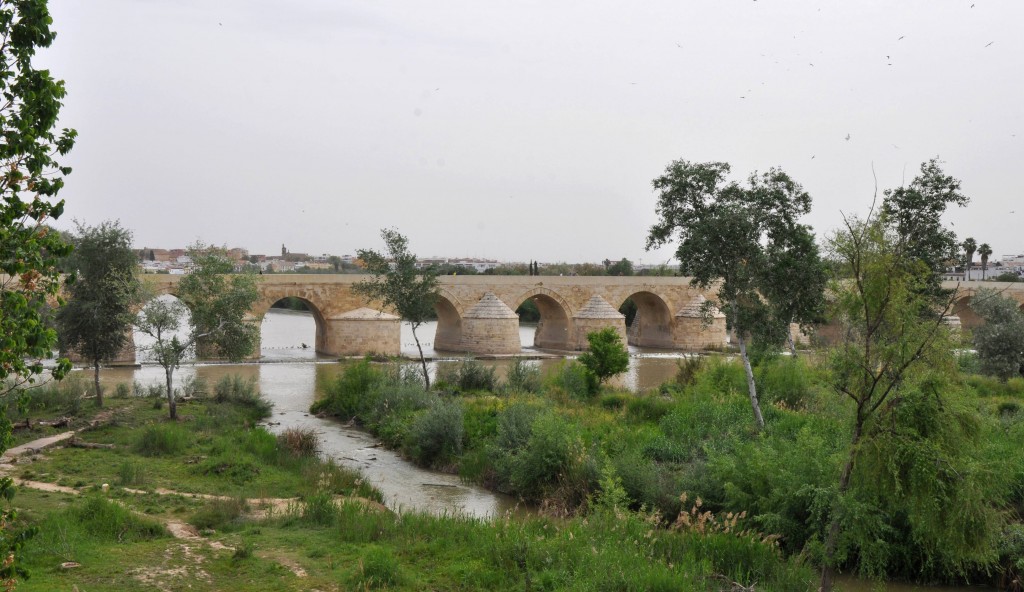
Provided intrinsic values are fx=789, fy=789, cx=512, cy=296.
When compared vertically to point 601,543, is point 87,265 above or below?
above

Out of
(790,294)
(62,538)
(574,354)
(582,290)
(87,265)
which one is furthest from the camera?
(582,290)

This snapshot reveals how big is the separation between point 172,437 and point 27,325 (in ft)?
27.6

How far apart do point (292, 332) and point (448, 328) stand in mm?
13809

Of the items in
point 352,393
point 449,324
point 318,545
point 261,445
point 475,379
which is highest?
point 449,324

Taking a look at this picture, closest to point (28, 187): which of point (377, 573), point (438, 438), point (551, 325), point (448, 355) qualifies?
point (377, 573)

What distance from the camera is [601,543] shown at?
6230mm

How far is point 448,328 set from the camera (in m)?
33.3

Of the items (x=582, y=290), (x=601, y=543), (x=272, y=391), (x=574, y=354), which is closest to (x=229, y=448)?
(x=601, y=543)

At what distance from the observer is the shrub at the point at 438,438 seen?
12109 mm

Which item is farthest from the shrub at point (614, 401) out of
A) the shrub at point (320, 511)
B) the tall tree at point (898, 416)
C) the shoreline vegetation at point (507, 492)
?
the tall tree at point (898, 416)

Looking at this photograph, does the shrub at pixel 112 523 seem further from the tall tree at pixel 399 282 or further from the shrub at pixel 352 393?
the tall tree at pixel 399 282

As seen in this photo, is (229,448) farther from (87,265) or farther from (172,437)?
(87,265)

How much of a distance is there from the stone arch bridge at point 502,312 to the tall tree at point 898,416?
22401 millimetres

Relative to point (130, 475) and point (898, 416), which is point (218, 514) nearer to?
point (130, 475)
